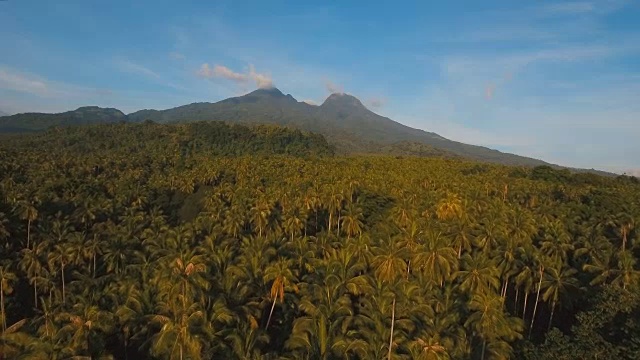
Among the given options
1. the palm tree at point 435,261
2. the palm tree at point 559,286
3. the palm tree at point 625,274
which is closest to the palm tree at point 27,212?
the palm tree at point 435,261

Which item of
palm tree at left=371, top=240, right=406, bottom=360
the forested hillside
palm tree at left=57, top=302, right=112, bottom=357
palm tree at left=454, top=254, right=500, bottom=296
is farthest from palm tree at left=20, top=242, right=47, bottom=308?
palm tree at left=454, top=254, right=500, bottom=296

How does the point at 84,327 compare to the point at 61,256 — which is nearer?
the point at 84,327

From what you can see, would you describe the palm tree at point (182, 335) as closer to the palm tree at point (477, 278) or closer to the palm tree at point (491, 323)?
the palm tree at point (491, 323)

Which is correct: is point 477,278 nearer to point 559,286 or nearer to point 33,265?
point 559,286

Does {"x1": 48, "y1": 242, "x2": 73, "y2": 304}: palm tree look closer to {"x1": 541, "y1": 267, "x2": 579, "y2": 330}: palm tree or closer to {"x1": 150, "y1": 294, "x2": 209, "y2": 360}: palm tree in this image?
{"x1": 150, "y1": 294, "x2": 209, "y2": 360}: palm tree

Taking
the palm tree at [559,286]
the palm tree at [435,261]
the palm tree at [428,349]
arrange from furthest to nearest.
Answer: the palm tree at [559,286] → the palm tree at [435,261] → the palm tree at [428,349]

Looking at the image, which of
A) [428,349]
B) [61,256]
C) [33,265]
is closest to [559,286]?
[428,349]

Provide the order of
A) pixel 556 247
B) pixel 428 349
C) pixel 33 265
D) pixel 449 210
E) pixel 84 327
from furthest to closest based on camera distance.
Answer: pixel 449 210, pixel 33 265, pixel 556 247, pixel 84 327, pixel 428 349

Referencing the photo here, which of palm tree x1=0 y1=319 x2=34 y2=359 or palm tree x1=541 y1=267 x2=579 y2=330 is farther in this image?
palm tree x1=541 y1=267 x2=579 y2=330

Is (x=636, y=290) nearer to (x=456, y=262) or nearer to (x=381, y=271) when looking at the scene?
(x=456, y=262)
